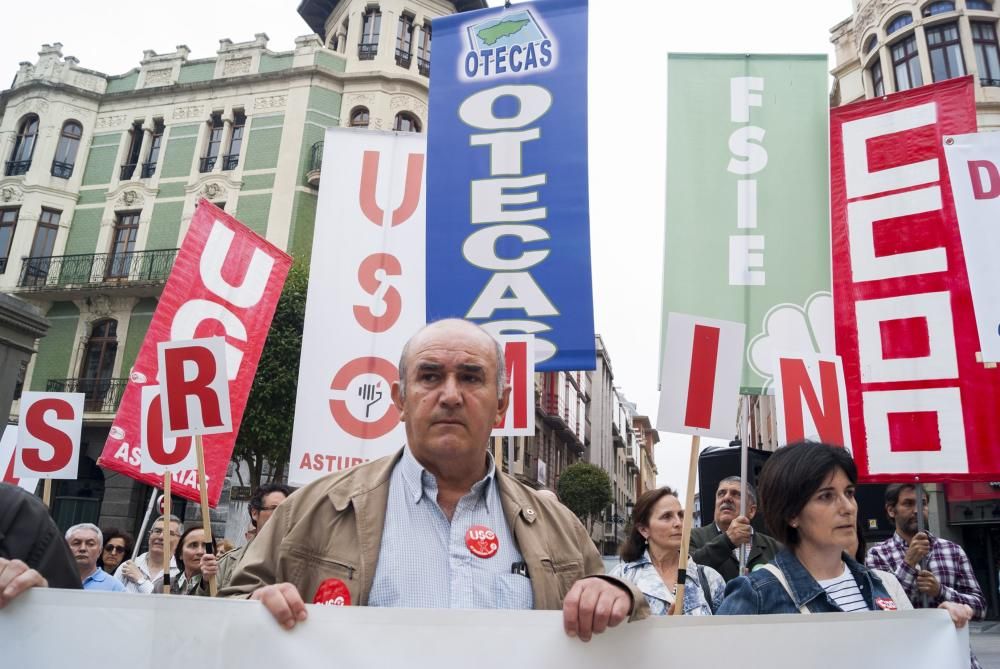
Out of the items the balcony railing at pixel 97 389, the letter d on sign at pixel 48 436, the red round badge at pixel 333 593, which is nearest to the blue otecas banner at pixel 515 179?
the red round badge at pixel 333 593

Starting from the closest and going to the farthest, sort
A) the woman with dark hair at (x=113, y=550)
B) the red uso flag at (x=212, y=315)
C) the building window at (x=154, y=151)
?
the red uso flag at (x=212, y=315)
the woman with dark hair at (x=113, y=550)
the building window at (x=154, y=151)

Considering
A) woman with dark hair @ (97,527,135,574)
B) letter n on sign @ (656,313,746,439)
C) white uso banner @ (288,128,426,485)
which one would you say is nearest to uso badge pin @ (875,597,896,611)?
letter n on sign @ (656,313,746,439)

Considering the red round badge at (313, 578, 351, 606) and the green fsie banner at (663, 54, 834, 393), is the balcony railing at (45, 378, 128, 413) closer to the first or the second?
the green fsie banner at (663, 54, 834, 393)

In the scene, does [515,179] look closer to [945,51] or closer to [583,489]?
[945,51]

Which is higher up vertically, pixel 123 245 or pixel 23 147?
pixel 23 147

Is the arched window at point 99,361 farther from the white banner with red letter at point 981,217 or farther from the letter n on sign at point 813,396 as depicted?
the white banner with red letter at point 981,217

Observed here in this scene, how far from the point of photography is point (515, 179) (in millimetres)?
5098

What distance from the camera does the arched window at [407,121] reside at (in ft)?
78.4

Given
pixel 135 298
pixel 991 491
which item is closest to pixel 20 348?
pixel 135 298

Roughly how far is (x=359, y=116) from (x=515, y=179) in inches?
812

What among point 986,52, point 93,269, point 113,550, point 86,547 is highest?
point 986,52

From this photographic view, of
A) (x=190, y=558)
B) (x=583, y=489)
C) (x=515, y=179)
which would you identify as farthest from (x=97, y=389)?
(x=583, y=489)

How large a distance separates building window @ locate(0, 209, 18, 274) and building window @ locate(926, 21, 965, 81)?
27785 mm

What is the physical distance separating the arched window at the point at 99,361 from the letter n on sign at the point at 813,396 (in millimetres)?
22215
